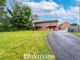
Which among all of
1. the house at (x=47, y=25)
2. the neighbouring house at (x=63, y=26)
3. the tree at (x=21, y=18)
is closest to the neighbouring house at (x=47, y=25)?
the house at (x=47, y=25)

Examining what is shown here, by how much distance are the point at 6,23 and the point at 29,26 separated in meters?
7.14

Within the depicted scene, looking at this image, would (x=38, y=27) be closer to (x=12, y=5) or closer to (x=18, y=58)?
(x=12, y=5)

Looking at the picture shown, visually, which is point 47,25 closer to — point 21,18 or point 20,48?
point 21,18

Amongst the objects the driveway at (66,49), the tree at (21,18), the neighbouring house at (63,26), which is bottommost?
the neighbouring house at (63,26)

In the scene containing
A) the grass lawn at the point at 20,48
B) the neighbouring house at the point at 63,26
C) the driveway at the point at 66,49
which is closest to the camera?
the driveway at the point at 66,49

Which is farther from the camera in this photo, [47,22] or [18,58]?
[47,22]

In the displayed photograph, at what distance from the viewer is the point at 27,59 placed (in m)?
8.99

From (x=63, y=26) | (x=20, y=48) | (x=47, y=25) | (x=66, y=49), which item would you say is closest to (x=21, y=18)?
(x=47, y=25)

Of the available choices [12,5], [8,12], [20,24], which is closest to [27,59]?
[20,24]

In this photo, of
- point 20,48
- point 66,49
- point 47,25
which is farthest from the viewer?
point 47,25

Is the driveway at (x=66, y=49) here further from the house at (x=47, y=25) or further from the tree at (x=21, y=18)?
the house at (x=47, y=25)

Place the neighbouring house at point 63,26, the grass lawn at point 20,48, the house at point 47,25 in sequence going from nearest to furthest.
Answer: the grass lawn at point 20,48 < the house at point 47,25 < the neighbouring house at point 63,26

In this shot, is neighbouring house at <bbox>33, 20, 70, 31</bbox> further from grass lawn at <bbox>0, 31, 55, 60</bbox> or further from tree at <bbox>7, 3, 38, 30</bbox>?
grass lawn at <bbox>0, 31, 55, 60</bbox>

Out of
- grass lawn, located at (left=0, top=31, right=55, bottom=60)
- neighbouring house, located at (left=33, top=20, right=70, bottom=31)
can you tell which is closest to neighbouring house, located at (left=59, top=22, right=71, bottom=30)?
neighbouring house, located at (left=33, top=20, right=70, bottom=31)
